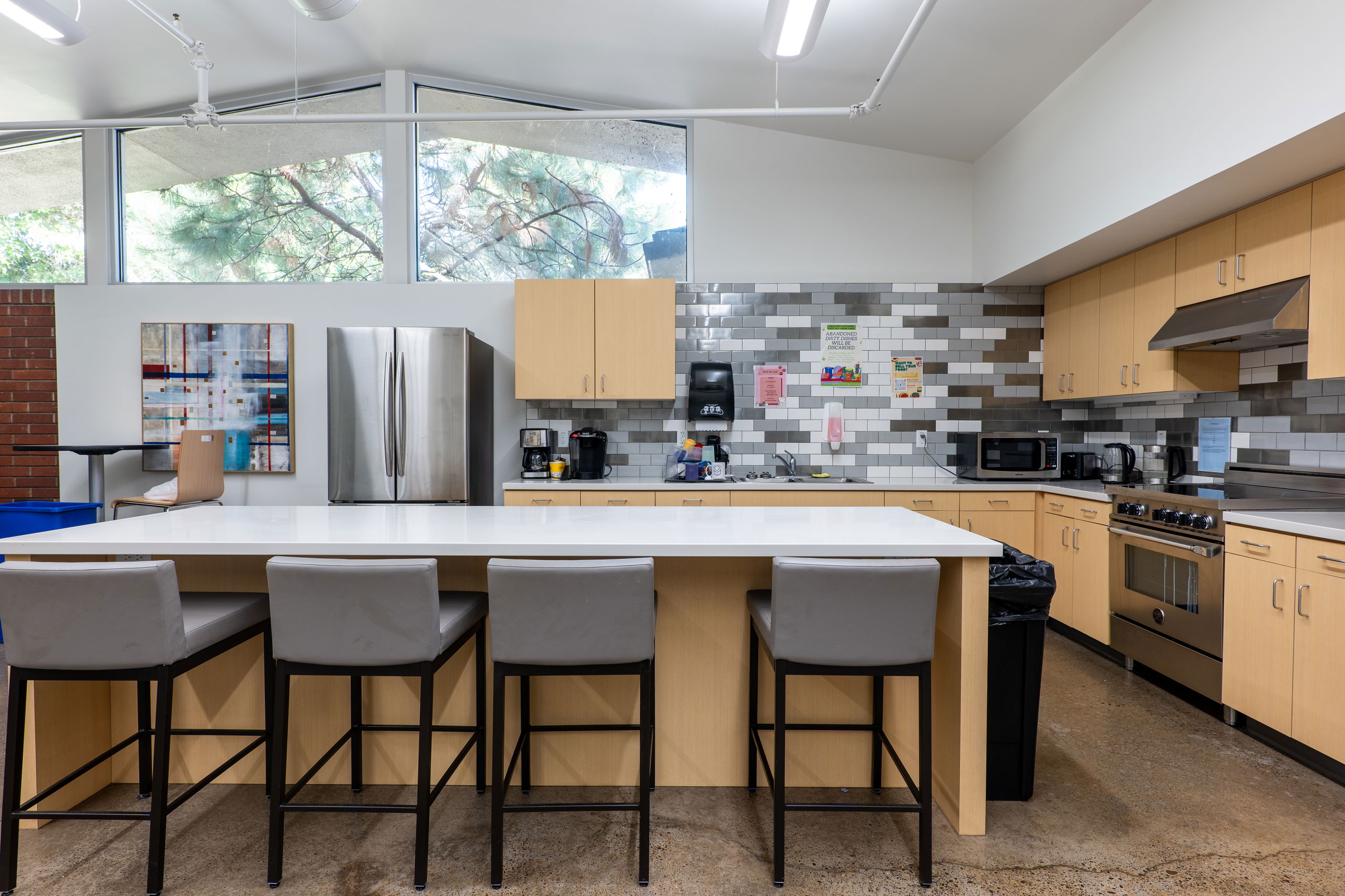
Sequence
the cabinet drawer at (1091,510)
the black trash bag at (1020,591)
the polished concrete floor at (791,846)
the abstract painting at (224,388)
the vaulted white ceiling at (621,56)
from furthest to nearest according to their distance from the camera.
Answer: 1. the abstract painting at (224,388)
2. the cabinet drawer at (1091,510)
3. the vaulted white ceiling at (621,56)
4. the black trash bag at (1020,591)
5. the polished concrete floor at (791,846)

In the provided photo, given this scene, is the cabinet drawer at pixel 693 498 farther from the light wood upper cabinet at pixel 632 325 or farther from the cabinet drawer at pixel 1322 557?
the cabinet drawer at pixel 1322 557

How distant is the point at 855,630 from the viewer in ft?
5.52

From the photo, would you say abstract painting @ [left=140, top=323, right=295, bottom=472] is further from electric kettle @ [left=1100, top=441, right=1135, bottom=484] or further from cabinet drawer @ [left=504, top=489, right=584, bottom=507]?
electric kettle @ [left=1100, top=441, right=1135, bottom=484]

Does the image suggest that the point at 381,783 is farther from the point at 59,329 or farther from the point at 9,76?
the point at 9,76

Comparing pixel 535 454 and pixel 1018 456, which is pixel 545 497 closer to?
→ pixel 535 454

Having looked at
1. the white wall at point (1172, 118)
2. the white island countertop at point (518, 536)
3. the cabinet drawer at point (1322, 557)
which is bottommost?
the cabinet drawer at point (1322, 557)

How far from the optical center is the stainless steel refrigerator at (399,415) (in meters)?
3.85

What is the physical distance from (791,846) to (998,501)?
9.32 feet

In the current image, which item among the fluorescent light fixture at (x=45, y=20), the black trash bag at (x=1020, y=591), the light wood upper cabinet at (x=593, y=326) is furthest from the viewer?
the light wood upper cabinet at (x=593, y=326)

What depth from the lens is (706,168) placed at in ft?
15.0

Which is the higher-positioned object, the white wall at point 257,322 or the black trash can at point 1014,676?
the white wall at point 257,322

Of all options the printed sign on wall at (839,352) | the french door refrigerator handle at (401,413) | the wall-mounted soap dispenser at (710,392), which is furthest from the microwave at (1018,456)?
the french door refrigerator handle at (401,413)

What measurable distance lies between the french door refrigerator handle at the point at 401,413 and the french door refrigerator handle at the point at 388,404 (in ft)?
0.10

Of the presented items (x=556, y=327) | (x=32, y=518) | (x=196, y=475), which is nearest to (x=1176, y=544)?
(x=556, y=327)
